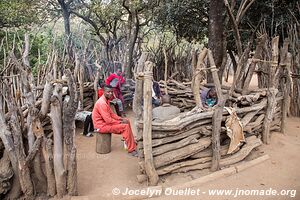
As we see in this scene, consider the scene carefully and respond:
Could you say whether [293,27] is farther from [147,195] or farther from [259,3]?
[147,195]

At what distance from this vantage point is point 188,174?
4.12 metres

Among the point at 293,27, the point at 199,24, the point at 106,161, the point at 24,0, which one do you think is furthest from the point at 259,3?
the point at 24,0

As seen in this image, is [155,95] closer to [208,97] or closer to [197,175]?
[208,97]

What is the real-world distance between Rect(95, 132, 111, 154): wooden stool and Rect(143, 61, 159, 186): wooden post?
1512mm

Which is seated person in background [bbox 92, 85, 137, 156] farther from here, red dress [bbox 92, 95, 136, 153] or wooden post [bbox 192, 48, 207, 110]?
wooden post [bbox 192, 48, 207, 110]

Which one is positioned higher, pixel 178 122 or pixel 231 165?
pixel 178 122

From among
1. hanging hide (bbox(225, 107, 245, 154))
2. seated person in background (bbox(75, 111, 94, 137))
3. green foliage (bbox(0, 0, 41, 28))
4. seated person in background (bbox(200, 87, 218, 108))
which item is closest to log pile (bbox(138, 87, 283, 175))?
hanging hide (bbox(225, 107, 245, 154))

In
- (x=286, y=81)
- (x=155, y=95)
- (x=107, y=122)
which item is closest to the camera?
(x=107, y=122)

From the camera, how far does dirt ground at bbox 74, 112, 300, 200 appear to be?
12.5 ft

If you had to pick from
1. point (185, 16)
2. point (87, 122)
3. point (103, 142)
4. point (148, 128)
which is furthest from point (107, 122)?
point (185, 16)

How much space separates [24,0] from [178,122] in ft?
30.4

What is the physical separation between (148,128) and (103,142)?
5.37 ft

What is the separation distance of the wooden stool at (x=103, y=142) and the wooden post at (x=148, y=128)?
1.51 m

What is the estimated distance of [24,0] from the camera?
10.6m
